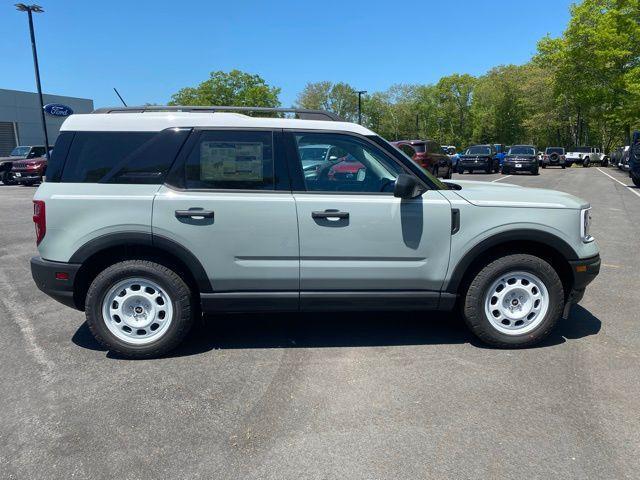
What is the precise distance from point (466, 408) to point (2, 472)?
2.63 m

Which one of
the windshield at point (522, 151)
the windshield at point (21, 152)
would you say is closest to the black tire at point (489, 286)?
the windshield at point (21, 152)

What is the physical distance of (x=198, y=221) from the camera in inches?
149

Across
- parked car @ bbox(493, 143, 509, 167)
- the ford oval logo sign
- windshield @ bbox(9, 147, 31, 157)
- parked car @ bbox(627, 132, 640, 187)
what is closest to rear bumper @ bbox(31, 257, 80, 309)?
parked car @ bbox(627, 132, 640, 187)

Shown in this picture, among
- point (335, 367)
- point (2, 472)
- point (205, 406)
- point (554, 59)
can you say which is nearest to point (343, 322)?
point (335, 367)

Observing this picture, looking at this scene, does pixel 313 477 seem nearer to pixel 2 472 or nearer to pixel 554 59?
pixel 2 472

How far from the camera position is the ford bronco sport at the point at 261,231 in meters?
3.80

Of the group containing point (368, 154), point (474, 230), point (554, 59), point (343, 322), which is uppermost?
point (554, 59)

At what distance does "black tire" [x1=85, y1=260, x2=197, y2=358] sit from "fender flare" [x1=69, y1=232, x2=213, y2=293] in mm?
161

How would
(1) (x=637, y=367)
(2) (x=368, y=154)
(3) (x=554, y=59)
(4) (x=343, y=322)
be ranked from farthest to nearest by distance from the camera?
1. (3) (x=554, y=59)
2. (4) (x=343, y=322)
3. (2) (x=368, y=154)
4. (1) (x=637, y=367)

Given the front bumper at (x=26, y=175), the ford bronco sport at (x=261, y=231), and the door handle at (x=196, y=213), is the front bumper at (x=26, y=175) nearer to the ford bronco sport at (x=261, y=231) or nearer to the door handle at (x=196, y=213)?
the ford bronco sport at (x=261, y=231)

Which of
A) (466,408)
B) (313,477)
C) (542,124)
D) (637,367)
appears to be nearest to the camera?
(313,477)

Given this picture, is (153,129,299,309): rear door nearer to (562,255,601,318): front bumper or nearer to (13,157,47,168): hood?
(562,255,601,318): front bumper

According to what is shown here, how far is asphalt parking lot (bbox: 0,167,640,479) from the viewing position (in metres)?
2.64

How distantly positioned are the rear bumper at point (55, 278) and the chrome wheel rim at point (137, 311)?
29 centimetres
